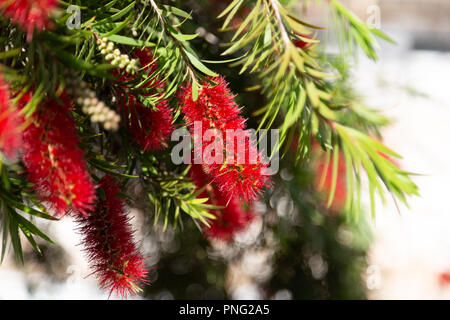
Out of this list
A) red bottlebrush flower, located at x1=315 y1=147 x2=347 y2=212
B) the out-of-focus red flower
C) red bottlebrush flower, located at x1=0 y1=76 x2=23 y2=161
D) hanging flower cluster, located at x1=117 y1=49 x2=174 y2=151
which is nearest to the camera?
red bottlebrush flower, located at x1=0 y1=76 x2=23 y2=161

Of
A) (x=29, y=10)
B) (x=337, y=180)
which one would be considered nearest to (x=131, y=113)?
(x=29, y=10)

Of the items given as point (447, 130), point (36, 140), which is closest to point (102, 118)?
point (36, 140)

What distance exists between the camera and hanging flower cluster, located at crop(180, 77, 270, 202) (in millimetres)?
282

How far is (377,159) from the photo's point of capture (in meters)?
0.24

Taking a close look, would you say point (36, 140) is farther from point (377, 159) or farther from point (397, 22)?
point (397, 22)

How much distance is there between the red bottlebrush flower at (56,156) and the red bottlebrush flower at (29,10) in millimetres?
39

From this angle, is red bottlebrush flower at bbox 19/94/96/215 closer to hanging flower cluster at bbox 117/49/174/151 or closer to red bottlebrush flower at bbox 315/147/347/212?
hanging flower cluster at bbox 117/49/174/151

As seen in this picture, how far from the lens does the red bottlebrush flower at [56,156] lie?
0.22m

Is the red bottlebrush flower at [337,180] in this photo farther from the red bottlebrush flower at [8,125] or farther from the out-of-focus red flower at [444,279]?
the out-of-focus red flower at [444,279]

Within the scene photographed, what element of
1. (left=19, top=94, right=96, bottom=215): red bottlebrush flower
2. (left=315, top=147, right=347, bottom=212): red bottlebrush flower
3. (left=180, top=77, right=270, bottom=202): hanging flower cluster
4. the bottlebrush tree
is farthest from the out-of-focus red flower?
(left=19, top=94, right=96, bottom=215): red bottlebrush flower

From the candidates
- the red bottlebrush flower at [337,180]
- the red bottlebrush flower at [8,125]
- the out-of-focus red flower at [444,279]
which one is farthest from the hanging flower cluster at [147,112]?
the out-of-focus red flower at [444,279]

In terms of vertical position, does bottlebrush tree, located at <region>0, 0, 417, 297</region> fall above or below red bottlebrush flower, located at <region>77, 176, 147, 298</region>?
above

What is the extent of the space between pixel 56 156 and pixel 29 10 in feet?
0.24

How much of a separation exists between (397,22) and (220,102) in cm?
159
